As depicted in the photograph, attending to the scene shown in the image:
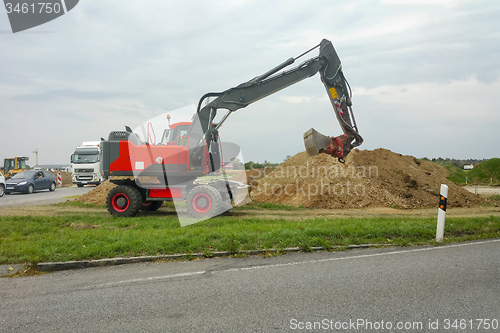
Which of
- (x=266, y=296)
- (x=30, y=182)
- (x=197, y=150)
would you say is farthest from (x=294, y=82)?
(x=30, y=182)

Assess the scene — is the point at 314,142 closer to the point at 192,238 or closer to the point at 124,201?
the point at 192,238

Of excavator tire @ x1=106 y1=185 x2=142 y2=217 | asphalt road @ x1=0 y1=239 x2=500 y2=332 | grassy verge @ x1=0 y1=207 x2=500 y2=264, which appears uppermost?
excavator tire @ x1=106 y1=185 x2=142 y2=217

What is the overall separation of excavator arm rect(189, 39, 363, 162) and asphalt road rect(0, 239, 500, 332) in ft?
19.1

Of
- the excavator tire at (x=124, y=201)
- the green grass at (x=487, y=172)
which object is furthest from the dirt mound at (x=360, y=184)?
the green grass at (x=487, y=172)

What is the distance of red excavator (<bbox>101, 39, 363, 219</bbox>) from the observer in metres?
13.1

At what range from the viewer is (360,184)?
759 inches

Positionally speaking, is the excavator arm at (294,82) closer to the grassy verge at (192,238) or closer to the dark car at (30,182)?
the grassy verge at (192,238)

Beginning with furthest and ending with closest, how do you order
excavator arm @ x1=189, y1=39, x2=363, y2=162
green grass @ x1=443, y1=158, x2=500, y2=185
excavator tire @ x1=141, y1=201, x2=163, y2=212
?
green grass @ x1=443, y1=158, x2=500, y2=185 < excavator tire @ x1=141, y1=201, x2=163, y2=212 < excavator arm @ x1=189, y1=39, x2=363, y2=162

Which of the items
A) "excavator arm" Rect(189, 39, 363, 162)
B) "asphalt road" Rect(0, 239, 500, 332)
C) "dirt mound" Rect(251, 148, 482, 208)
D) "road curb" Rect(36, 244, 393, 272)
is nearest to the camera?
"asphalt road" Rect(0, 239, 500, 332)

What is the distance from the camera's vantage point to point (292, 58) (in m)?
13.2

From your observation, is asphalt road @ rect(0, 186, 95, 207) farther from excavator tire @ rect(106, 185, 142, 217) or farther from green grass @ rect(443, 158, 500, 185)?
green grass @ rect(443, 158, 500, 185)

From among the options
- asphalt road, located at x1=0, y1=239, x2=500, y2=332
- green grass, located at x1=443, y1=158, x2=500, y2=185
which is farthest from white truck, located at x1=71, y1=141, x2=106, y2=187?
green grass, located at x1=443, y1=158, x2=500, y2=185

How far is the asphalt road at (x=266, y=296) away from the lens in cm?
430

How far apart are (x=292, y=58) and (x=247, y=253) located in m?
7.65
